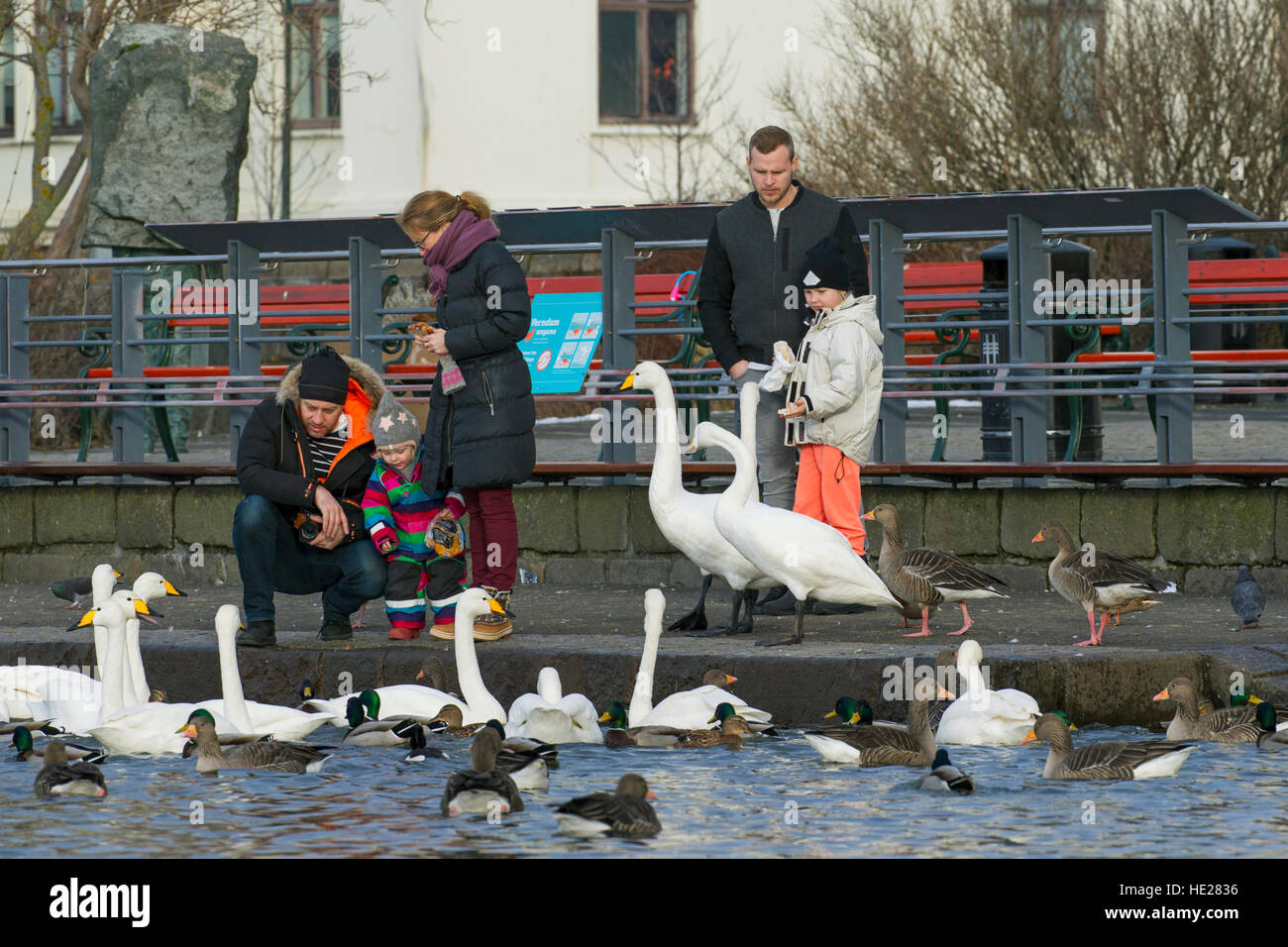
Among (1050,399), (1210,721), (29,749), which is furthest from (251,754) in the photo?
(1050,399)

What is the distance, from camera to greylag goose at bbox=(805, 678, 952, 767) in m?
7.18

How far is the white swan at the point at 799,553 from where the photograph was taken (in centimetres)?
844

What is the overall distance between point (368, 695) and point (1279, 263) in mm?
9156

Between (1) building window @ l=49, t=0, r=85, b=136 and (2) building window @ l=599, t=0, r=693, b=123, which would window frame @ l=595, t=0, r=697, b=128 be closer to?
(2) building window @ l=599, t=0, r=693, b=123

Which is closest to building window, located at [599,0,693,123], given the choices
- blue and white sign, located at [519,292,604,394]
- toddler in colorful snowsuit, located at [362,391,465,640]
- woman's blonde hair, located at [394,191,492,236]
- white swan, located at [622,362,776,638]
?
blue and white sign, located at [519,292,604,394]

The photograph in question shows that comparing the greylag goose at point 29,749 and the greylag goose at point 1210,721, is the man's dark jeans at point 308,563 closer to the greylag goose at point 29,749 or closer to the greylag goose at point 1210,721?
the greylag goose at point 29,749

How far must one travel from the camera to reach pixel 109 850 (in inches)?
234

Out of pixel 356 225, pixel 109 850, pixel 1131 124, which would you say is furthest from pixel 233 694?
pixel 1131 124

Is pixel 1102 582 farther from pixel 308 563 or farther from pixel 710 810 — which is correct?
pixel 308 563

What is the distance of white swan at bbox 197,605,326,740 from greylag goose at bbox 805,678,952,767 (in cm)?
192

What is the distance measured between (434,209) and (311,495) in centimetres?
132

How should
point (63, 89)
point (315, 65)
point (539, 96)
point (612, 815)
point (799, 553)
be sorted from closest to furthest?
point (612, 815), point (799, 553), point (315, 65), point (539, 96), point (63, 89)

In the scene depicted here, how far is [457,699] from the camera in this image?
26.3 feet

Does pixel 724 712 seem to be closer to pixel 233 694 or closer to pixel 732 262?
pixel 233 694
